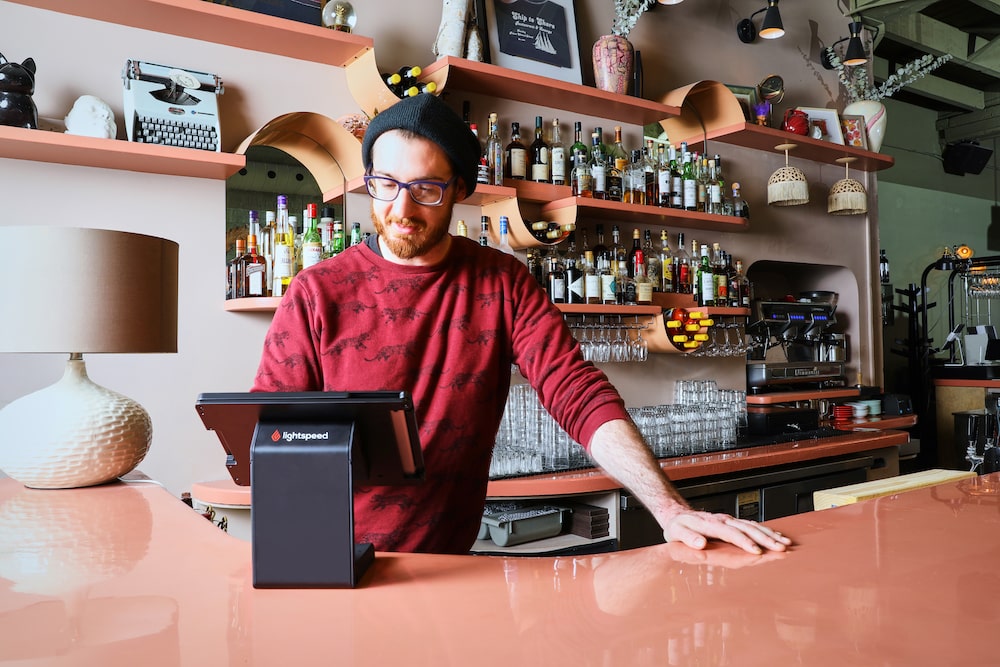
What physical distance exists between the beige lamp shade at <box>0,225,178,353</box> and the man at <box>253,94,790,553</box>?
376 millimetres

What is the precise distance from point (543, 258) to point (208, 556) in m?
2.50

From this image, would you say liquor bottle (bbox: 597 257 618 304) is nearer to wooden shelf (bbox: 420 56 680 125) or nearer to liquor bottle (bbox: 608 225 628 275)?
liquor bottle (bbox: 608 225 628 275)

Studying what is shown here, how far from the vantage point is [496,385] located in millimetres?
1842

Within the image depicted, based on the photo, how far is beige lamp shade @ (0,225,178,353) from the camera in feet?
5.57

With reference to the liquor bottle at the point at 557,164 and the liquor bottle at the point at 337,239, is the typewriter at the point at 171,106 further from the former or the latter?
the liquor bottle at the point at 557,164

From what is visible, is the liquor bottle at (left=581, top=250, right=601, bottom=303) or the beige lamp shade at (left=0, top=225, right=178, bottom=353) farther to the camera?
the liquor bottle at (left=581, top=250, right=601, bottom=303)

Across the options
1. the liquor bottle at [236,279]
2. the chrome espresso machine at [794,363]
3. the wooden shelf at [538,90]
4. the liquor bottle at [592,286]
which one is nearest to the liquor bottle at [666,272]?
the liquor bottle at [592,286]

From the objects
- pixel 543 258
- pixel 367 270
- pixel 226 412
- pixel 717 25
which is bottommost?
pixel 226 412

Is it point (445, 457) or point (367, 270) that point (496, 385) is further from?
point (367, 270)

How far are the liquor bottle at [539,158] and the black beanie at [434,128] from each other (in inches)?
67.9

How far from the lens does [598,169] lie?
11.8 feet

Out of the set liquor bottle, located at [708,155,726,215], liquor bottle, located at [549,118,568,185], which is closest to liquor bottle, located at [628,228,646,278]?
liquor bottle, located at [708,155,726,215]

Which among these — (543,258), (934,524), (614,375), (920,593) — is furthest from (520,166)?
(920,593)

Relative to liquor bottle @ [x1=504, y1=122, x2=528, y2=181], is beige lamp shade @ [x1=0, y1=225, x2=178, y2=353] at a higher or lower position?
lower
